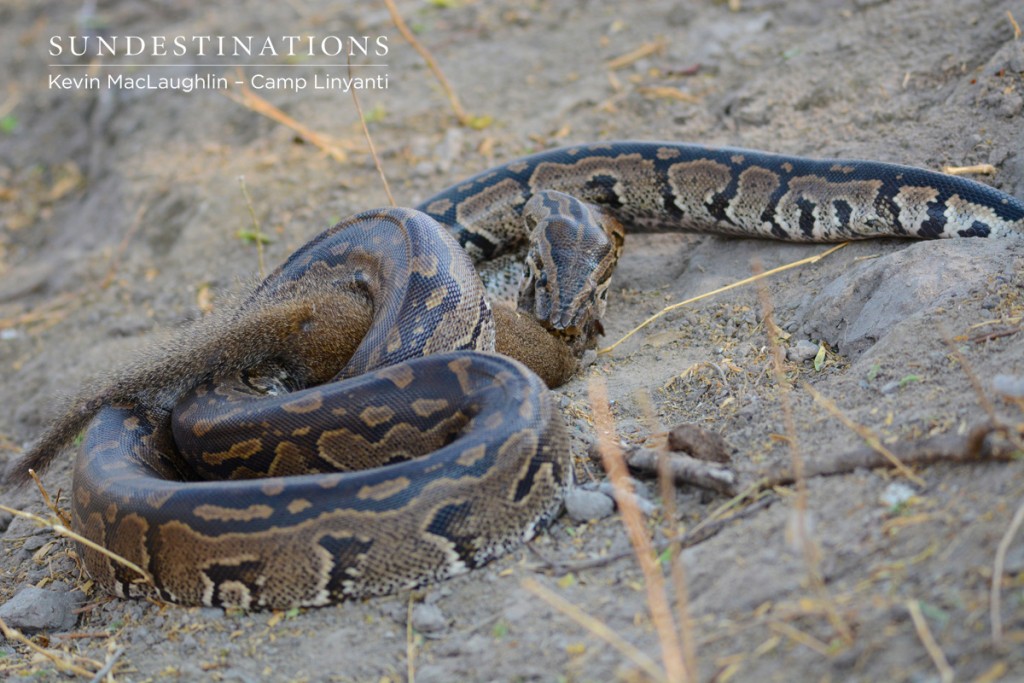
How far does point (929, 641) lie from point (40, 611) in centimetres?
507

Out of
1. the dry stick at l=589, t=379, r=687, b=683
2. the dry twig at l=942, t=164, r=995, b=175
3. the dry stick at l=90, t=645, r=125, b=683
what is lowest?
the dry stick at l=90, t=645, r=125, b=683

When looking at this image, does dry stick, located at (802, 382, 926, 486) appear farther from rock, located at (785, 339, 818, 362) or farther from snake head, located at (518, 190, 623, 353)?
snake head, located at (518, 190, 623, 353)

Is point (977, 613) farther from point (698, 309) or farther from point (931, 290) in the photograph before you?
point (698, 309)

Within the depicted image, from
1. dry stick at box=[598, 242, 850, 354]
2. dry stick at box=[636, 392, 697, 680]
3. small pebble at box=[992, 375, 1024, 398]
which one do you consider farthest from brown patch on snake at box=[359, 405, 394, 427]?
small pebble at box=[992, 375, 1024, 398]

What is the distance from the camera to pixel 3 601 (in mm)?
6289

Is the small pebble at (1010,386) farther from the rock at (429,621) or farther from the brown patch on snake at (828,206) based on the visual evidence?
the brown patch on snake at (828,206)

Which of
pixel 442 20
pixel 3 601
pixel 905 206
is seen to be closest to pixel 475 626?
pixel 3 601

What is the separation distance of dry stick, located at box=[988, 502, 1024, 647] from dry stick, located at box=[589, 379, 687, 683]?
3.77ft

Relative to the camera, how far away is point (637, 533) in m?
4.94

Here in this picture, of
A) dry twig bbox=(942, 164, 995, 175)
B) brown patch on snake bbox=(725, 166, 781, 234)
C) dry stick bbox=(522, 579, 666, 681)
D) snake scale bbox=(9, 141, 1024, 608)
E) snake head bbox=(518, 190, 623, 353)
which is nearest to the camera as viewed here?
dry stick bbox=(522, 579, 666, 681)

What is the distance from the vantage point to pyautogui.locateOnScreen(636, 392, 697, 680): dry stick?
3.63 m

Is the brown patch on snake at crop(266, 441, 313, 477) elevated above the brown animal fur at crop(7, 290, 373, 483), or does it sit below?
below

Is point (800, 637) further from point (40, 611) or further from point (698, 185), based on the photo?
point (698, 185)

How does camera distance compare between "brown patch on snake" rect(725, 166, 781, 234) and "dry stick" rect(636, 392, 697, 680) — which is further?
"brown patch on snake" rect(725, 166, 781, 234)
